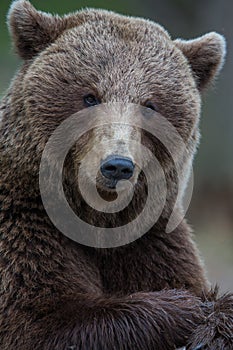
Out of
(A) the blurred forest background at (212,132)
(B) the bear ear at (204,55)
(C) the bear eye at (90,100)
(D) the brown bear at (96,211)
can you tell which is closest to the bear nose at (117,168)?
(D) the brown bear at (96,211)

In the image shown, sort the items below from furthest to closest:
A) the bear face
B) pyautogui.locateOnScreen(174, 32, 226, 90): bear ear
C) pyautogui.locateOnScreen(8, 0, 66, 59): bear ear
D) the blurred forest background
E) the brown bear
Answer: the blurred forest background < pyautogui.locateOnScreen(174, 32, 226, 90): bear ear < pyautogui.locateOnScreen(8, 0, 66, 59): bear ear < the bear face < the brown bear

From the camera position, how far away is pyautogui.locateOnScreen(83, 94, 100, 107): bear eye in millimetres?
6160

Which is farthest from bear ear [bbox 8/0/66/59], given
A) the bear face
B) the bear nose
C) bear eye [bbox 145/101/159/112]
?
the bear nose

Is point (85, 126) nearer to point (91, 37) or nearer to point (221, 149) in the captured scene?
point (91, 37)

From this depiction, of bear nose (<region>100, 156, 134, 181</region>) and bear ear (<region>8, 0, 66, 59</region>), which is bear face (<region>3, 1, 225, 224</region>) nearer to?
bear ear (<region>8, 0, 66, 59</region>)

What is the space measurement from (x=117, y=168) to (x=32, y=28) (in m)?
1.32

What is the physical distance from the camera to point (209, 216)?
1622cm

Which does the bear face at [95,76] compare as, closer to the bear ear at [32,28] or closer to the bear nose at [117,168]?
the bear ear at [32,28]

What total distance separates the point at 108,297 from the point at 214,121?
36.2 feet

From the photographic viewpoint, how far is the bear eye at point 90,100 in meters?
6.16

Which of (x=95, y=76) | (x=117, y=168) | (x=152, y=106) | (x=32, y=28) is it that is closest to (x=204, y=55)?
(x=152, y=106)

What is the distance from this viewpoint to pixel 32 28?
21.2 feet

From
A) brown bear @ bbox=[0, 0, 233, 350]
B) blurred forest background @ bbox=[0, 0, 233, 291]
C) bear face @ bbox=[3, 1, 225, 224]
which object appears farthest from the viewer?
blurred forest background @ bbox=[0, 0, 233, 291]

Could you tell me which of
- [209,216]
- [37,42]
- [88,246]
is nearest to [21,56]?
[37,42]
